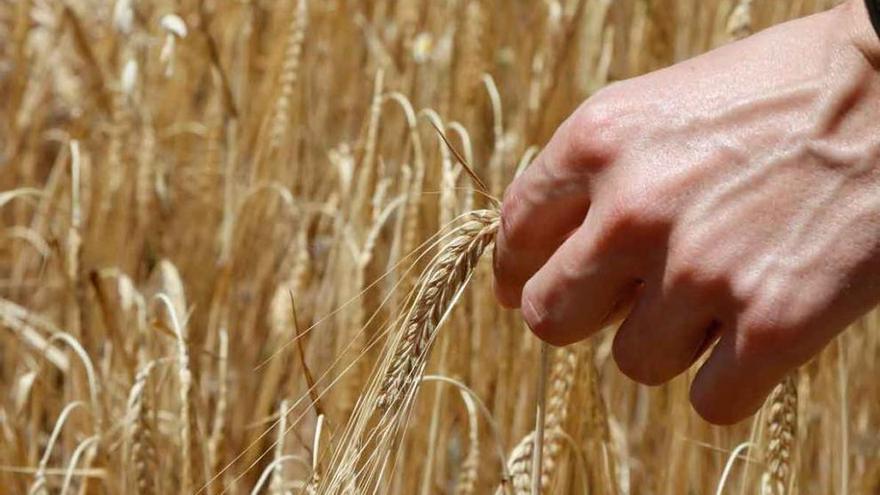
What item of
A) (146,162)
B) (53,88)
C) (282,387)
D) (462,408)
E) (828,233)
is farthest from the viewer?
(53,88)

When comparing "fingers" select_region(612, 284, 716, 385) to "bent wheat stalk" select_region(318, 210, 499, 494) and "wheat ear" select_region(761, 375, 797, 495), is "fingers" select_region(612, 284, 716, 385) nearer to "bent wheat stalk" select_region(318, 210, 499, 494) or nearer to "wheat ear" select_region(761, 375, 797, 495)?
"bent wheat stalk" select_region(318, 210, 499, 494)

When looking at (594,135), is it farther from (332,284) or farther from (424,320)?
(332,284)

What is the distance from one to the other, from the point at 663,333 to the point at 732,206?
8 centimetres

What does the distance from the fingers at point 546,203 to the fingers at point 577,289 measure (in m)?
0.02

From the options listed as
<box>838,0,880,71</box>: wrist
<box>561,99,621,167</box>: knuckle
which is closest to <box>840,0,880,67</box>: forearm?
<box>838,0,880,71</box>: wrist

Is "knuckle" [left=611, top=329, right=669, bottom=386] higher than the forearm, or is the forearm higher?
the forearm

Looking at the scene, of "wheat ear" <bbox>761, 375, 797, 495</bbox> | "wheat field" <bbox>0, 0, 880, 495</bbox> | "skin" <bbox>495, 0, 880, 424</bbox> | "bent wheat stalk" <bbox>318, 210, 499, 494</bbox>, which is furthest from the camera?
"wheat field" <bbox>0, 0, 880, 495</bbox>

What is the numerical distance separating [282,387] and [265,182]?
22cm

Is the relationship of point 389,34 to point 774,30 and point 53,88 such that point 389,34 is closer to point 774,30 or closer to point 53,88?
point 53,88

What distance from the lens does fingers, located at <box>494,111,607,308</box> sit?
0.75m

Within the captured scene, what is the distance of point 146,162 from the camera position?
163 centimetres

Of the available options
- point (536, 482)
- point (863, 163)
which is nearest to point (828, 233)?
point (863, 163)

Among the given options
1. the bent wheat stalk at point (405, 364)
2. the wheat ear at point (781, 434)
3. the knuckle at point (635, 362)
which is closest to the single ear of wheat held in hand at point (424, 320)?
the bent wheat stalk at point (405, 364)

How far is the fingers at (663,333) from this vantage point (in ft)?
2.35
